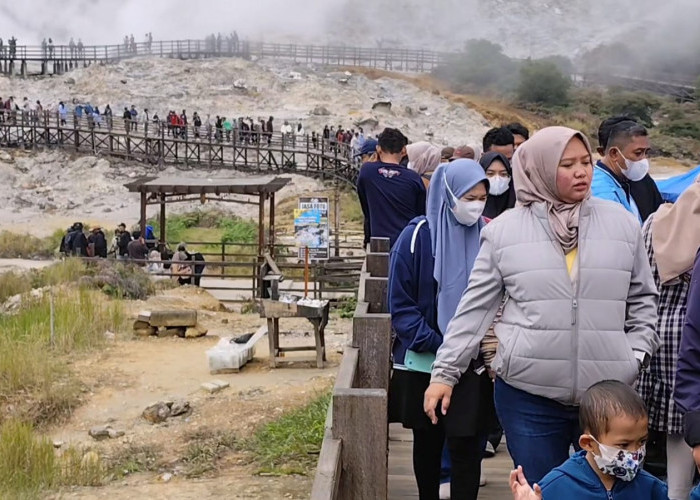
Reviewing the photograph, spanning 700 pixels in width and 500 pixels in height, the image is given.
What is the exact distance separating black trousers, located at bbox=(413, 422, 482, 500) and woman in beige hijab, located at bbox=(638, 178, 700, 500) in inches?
26.7

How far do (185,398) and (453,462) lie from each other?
635 cm

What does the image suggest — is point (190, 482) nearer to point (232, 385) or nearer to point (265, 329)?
point (232, 385)

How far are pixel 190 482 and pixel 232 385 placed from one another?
118 inches

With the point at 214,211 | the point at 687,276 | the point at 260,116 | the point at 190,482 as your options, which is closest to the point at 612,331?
the point at 687,276

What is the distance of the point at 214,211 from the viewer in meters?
28.2

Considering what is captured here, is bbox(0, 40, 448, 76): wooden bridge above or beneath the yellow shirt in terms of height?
above

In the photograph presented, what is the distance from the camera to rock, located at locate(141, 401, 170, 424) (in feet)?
28.2

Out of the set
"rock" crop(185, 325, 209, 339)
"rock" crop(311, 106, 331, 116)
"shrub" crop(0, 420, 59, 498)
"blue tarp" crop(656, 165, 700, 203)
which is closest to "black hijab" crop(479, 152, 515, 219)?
"blue tarp" crop(656, 165, 700, 203)

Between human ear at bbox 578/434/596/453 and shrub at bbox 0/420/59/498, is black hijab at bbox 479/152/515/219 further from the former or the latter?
shrub at bbox 0/420/59/498

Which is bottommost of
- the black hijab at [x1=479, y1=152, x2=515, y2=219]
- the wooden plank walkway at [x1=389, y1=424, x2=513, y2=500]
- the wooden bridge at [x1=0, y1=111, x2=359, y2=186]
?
the wooden plank walkway at [x1=389, y1=424, x2=513, y2=500]

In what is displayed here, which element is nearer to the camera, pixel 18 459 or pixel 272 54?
pixel 18 459

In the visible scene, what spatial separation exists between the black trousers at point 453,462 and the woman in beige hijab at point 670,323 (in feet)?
2.22

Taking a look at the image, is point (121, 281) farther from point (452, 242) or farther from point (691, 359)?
point (691, 359)

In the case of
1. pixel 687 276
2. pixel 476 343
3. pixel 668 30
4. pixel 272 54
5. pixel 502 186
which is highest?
pixel 668 30
